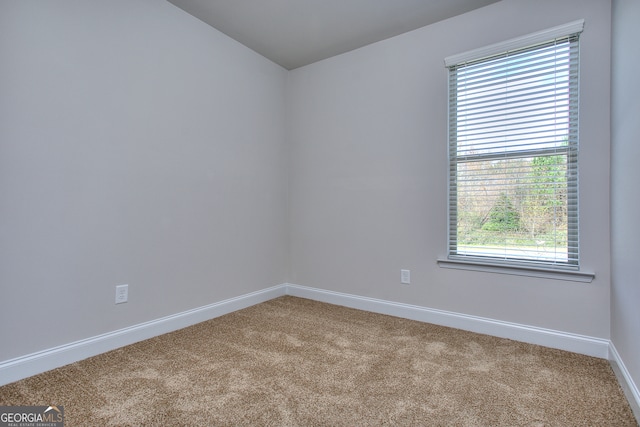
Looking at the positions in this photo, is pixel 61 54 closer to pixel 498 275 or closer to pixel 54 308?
pixel 54 308

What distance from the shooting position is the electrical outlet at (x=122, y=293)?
7.30 feet

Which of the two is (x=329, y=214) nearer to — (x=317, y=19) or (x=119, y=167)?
(x=317, y=19)

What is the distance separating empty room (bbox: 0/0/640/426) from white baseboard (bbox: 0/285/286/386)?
12 millimetres

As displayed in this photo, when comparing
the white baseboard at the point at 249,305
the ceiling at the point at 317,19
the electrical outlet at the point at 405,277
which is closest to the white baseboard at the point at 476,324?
the white baseboard at the point at 249,305

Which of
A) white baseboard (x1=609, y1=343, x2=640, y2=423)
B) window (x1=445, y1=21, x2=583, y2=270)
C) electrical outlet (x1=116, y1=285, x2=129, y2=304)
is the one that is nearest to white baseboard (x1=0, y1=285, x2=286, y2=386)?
electrical outlet (x1=116, y1=285, x2=129, y2=304)

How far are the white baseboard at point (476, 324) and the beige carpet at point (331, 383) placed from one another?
0.08m

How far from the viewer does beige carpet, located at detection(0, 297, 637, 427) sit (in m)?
1.48

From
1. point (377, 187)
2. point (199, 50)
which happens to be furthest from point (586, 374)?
point (199, 50)

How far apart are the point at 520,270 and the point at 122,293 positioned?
2859 millimetres

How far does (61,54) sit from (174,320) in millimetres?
1953

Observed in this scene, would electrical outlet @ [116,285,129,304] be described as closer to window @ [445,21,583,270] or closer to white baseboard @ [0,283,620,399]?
white baseboard @ [0,283,620,399]

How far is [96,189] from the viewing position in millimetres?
2111

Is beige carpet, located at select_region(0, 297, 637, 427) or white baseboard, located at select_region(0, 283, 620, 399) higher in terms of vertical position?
white baseboard, located at select_region(0, 283, 620, 399)

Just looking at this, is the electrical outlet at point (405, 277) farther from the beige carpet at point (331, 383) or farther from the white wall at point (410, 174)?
the beige carpet at point (331, 383)
